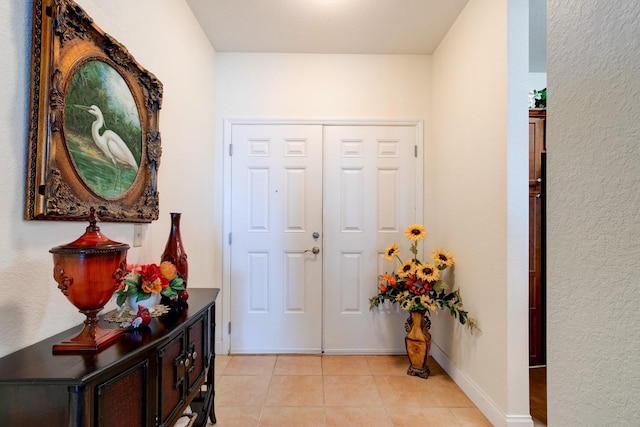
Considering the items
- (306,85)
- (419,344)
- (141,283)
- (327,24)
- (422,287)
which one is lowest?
(419,344)

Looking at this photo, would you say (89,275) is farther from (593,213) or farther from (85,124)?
(593,213)

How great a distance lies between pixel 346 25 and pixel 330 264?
6.25 ft

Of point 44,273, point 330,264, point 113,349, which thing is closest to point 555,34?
point 113,349

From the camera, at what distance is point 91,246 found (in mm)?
842

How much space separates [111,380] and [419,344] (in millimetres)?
2043

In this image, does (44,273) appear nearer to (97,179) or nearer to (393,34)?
(97,179)

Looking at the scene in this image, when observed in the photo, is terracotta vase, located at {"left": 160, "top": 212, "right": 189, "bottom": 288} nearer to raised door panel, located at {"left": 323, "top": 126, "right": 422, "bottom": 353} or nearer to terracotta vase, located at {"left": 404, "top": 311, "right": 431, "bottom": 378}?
raised door panel, located at {"left": 323, "top": 126, "right": 422, "bottom": 353}

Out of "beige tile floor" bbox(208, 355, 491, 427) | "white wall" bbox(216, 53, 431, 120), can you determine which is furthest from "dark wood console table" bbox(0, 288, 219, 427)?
"white wall" bbox(216, 53, 431, 120)

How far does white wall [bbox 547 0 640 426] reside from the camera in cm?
73

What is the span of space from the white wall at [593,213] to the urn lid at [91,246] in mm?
1313

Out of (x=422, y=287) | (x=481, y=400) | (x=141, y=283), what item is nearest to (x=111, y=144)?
(x=141, y=283)

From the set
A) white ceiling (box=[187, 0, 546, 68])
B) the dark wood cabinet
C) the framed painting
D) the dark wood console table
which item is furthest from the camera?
the dark wood cabinet

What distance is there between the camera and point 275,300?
2697mm

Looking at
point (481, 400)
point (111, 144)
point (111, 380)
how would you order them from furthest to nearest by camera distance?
point (481, 400) → point (111, 144) → point (111, 380)
